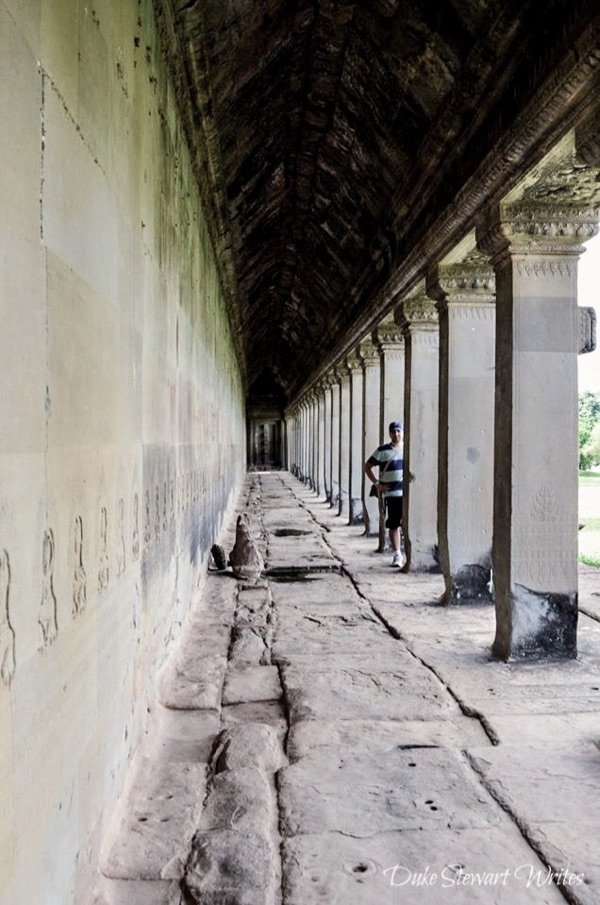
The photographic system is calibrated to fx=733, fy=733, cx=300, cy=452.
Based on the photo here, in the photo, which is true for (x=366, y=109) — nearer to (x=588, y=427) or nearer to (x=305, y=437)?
(x=305, y=437)

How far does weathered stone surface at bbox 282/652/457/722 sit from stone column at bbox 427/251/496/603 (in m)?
1.99

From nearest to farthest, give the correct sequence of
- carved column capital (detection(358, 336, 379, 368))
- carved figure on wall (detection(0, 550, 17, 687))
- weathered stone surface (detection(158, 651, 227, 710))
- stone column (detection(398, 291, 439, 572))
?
carved figure on wall (detection(0, 550, 17, 687)) < weathered stone surface (detection(158, 651, 227, 710)) < stone column (detection(398, 291, 439, 572)) < carved column capital (detection(358, 336, 379, 368))

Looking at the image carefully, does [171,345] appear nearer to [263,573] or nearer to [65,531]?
[65,531]

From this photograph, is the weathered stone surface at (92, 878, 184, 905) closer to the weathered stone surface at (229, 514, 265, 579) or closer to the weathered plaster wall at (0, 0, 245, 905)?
the weathered plaster wall at (0, 0, 245, 905)

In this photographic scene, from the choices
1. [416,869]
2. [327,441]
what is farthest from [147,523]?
[327,441]

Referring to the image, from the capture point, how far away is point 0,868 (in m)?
1.65

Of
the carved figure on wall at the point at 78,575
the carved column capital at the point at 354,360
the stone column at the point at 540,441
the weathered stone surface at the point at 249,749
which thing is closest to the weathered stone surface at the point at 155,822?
the weathered stone surface at the point at 249,749

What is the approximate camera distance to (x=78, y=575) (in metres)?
2.38

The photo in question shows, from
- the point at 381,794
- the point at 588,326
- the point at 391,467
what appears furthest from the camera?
the point at 391,467

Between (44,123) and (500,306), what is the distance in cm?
409

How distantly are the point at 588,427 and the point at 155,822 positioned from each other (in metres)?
62.2

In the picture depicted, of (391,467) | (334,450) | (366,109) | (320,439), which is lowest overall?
(391,467)

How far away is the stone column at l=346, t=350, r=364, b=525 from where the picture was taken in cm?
1446

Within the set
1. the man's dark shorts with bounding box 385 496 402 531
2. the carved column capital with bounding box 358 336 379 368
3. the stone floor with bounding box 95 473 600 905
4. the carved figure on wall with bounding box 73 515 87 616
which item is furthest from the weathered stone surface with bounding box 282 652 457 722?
the carved column capital with bounding box 358 336 379 368
